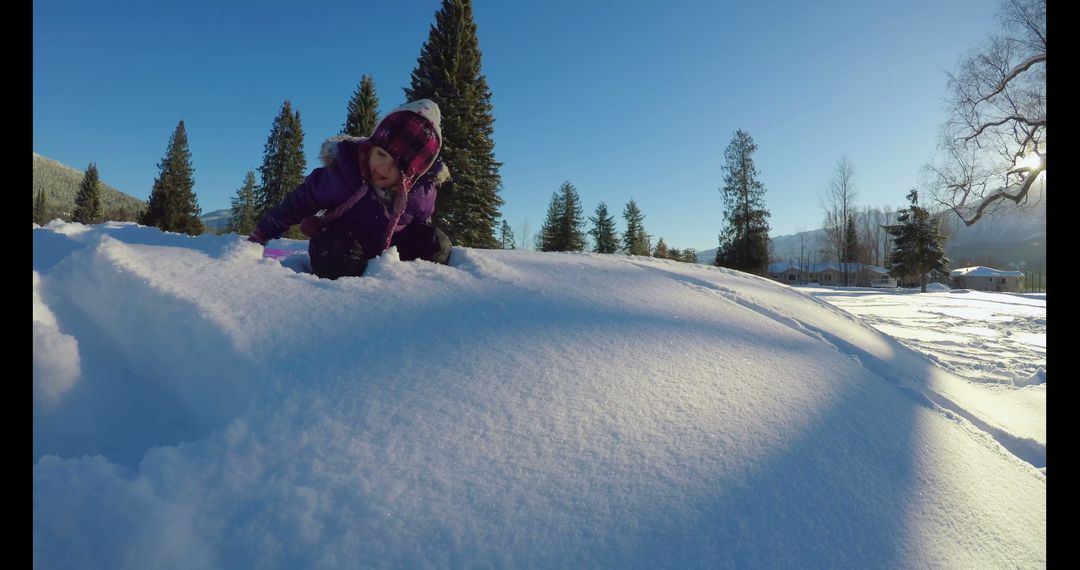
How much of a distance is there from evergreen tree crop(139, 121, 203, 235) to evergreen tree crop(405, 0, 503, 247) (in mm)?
17999

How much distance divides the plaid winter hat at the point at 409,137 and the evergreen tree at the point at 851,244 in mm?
34650

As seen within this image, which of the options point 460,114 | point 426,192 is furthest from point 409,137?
point 460,114

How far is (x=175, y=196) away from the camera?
23.7 metres

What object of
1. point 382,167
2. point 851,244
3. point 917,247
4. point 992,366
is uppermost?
point 851,244

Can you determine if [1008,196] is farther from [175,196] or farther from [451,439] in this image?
[175,196]

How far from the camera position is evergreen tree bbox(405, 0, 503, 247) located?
13.1 meters

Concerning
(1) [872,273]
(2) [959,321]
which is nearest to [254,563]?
(2) [959,321]

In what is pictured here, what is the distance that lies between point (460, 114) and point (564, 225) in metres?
12.9

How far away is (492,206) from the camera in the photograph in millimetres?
14375

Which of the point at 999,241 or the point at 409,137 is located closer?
the point at 409,137

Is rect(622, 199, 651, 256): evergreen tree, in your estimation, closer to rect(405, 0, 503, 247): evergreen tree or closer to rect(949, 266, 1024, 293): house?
rect(405, 0, 503, 247): evergreen tree

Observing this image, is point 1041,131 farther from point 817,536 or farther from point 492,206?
point 817,536

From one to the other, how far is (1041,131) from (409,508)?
17322 millimetres

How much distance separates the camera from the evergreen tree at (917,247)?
23969 mm
